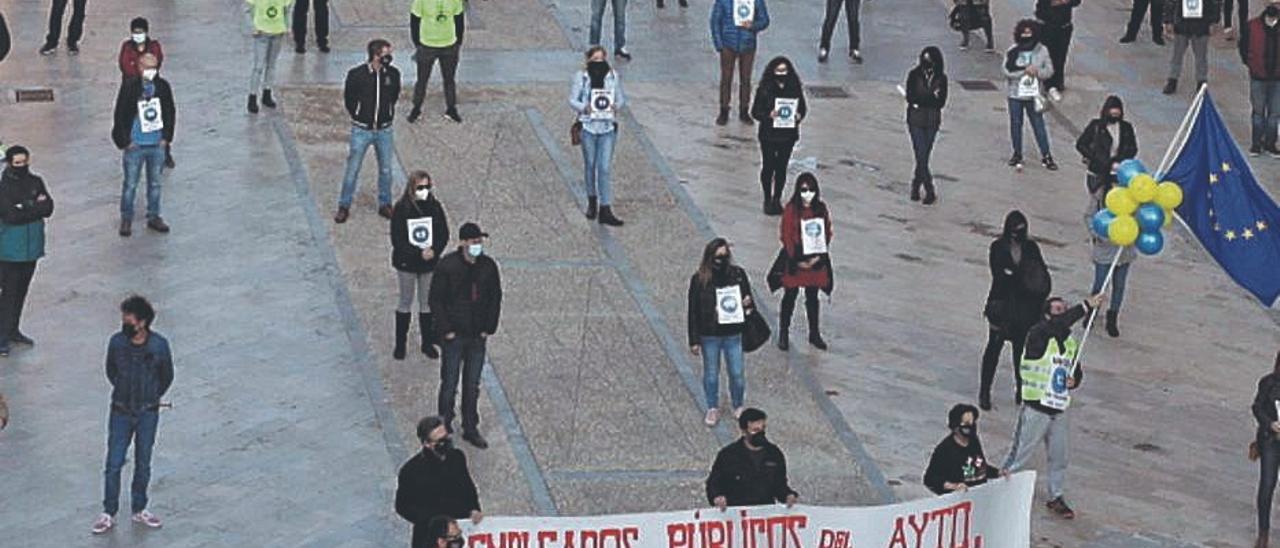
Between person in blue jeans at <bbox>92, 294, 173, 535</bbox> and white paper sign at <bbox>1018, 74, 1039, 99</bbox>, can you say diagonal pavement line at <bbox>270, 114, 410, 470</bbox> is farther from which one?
white paper sign at <bbox>1018, 74, 1039, 99</bbox>

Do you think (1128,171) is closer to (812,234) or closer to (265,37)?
(812,234)

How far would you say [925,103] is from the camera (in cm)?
2594

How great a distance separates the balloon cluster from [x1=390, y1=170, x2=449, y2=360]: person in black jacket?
4.80 m

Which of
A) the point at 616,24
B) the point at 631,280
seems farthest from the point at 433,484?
the point at 616,24

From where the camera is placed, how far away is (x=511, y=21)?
31.3 m

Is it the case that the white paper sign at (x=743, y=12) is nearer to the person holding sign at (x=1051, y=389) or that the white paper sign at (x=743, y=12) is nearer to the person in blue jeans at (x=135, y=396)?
the person holding sign at (x=1051, y=389)

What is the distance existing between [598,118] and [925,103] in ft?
10.3

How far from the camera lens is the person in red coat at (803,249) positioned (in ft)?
72.0

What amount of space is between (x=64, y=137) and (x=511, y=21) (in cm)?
617

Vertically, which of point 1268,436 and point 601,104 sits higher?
point 601,104

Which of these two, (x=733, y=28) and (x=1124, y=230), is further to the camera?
(x=733, y=28)

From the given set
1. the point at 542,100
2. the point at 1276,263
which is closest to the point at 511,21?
the point at 542,100

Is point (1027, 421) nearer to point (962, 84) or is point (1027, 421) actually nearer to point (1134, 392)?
point (1134, 392)

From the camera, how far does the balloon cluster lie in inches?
775
